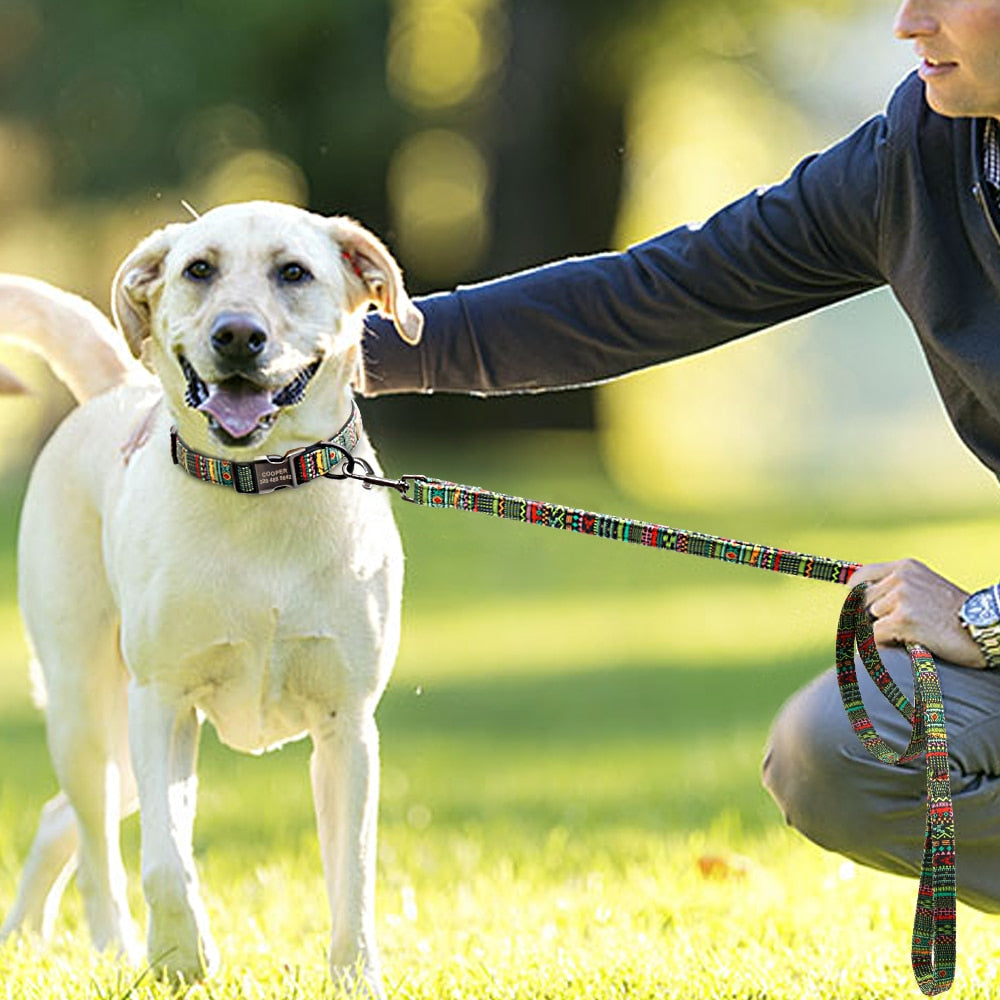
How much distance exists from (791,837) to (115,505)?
7.67 ft

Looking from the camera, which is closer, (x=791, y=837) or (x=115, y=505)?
(x=115, y=505)

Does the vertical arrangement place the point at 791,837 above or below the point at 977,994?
below

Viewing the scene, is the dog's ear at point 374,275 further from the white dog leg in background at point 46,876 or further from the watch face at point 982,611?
the white dog leg in background at point 46,876

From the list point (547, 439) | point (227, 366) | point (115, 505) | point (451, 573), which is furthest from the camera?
point (547, 439)

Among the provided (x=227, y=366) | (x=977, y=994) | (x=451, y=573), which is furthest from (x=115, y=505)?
(x=451, y=573)

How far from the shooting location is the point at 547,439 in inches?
673

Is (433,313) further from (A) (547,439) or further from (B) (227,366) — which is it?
(A) (547,439)

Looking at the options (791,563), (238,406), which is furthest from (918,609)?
(238,406)

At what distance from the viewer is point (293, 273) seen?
3.09 m

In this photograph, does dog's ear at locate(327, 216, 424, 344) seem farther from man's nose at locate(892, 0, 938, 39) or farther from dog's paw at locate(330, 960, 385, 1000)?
dog's paw at locate(330, 960, 385, 1000)

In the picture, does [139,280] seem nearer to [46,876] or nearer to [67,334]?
[67,334]

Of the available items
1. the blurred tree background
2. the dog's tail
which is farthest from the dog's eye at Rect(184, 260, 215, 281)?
the blurred tree background

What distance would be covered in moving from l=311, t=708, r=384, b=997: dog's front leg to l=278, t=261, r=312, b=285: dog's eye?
719 mm

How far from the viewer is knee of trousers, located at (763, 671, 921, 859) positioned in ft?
10.5
